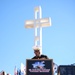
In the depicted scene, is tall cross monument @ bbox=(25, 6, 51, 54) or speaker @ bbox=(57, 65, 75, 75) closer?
tall cross monument @ bbox=(25, 6, 51, 54)

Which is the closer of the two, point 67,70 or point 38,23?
point 38,23

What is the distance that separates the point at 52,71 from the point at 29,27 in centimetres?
401

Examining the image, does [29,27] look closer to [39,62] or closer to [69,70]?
[39,62]

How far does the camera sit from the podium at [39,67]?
8.27 m

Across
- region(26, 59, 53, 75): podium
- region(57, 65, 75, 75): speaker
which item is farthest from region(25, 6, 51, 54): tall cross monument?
region(57, 65, 75, 75): speaker

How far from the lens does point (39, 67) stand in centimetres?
827

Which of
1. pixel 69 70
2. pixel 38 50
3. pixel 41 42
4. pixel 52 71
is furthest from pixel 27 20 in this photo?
pixel 69 70

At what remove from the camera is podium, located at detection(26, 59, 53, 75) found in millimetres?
8273

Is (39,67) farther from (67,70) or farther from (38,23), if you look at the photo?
(67,70)

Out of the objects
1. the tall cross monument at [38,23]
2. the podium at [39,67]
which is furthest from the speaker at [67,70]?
the podium at [39,67]

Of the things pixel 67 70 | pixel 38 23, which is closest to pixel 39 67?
pixel 38 23

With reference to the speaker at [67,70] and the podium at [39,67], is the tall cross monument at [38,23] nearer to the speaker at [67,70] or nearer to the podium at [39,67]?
the podium at [39,67]

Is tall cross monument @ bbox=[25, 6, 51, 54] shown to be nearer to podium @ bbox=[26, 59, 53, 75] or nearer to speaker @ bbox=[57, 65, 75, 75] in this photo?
podium @ bbox=[26, 59, 53, 75]

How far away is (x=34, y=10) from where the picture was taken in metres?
12.5
